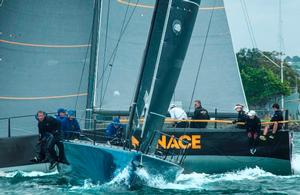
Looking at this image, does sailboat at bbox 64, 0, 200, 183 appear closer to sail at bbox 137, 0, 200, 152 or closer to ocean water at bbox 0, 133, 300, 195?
sail at bbox 137, 0, 200, 152

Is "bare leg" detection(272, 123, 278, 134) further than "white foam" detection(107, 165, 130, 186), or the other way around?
"bare leg" detection(272, 123, 278, 134)

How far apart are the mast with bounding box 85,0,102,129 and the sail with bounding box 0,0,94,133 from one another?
64 cm

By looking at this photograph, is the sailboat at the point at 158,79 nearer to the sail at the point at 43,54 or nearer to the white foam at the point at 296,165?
the sail at the point at 43,54

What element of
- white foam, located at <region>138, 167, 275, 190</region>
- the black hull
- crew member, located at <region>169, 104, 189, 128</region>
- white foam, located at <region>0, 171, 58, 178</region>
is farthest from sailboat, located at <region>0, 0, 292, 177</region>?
white foam, located at <region>0, 171, 58, 178</region>

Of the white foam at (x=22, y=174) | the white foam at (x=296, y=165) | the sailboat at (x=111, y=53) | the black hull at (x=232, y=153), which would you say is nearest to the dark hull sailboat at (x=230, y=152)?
the black hull at (x=232, y=153)

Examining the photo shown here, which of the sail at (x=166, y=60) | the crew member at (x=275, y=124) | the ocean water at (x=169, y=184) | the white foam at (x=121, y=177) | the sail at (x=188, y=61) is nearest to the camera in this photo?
the white foam at (x=121, y=177)

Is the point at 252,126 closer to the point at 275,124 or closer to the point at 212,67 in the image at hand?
the point at 275,124

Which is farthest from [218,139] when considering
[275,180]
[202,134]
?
[275,180]

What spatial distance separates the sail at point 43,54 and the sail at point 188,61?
3.06 feet

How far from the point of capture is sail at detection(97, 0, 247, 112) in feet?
67.8

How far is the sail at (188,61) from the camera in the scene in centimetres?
2067

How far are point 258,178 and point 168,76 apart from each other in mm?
4471

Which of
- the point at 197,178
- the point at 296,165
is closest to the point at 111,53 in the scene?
the point at 197,178

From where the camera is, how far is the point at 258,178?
17922 millimetres
